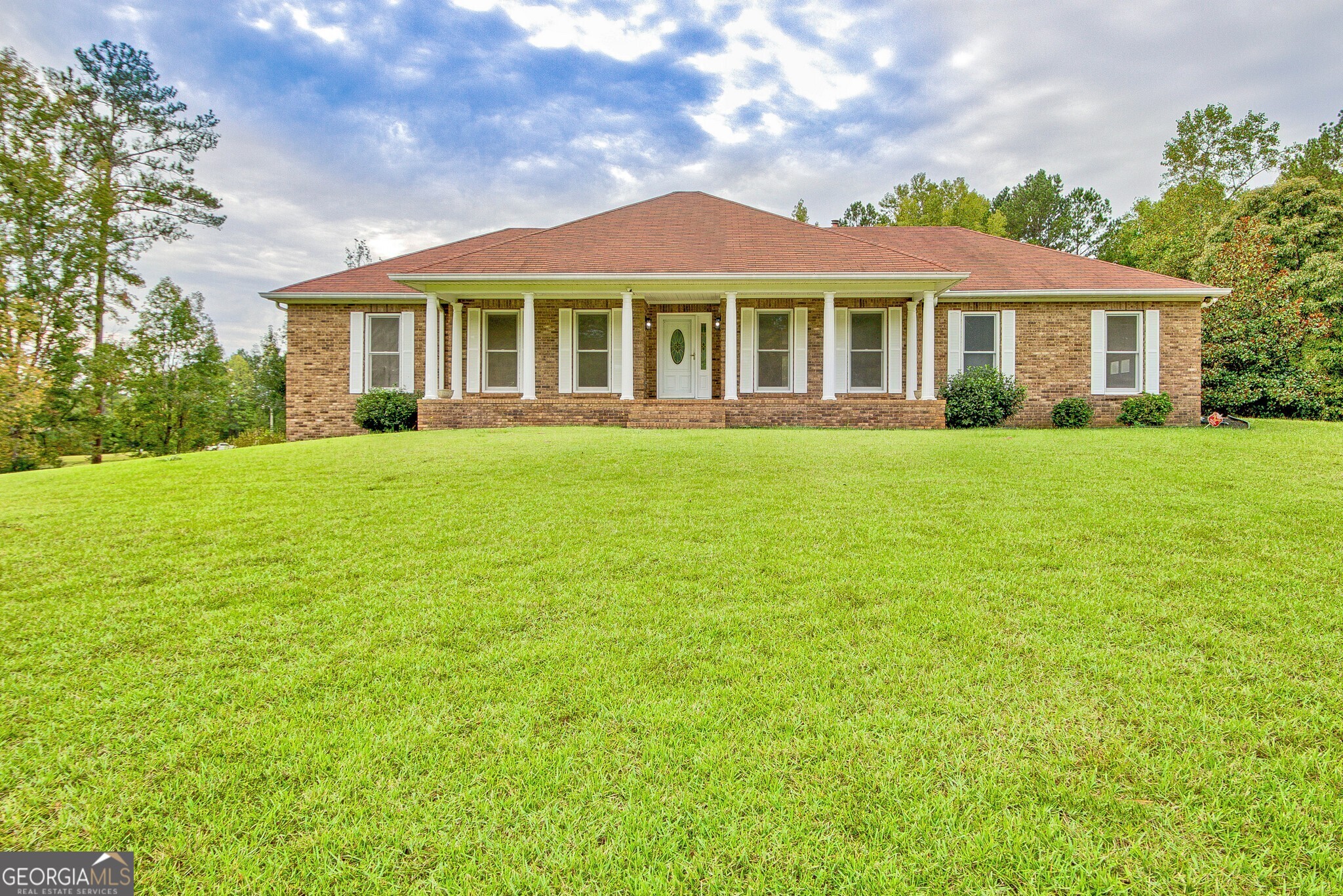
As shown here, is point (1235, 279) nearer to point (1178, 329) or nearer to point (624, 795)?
point (1178, 329)

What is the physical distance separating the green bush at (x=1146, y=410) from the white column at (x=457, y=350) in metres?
15.8

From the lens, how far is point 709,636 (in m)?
3.00

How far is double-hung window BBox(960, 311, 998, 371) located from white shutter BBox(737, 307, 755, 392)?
5.15 metres

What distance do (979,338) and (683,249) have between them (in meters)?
7.62

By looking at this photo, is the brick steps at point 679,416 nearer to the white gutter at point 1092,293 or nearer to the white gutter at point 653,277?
the white gutter at point 653,277

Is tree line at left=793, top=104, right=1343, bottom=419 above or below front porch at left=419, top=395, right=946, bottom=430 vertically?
above

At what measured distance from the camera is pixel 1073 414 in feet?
44.5

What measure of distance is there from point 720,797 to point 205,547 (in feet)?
14.5

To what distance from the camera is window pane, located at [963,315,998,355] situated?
1455 centimetres

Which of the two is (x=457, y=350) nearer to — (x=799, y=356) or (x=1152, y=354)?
(x=799, y=356)

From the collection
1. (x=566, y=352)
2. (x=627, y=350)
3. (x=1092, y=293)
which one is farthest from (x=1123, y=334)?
(x=566, y=352)

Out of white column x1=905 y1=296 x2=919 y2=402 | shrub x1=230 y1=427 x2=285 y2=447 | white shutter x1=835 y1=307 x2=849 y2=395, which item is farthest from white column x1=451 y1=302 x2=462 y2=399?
white column x1=905 y1=296 x2=919 y2=402

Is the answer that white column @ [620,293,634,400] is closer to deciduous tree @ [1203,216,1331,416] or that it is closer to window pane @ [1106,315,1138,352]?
window pane @ [1106,315,1138,352]

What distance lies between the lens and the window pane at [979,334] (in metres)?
14.6
